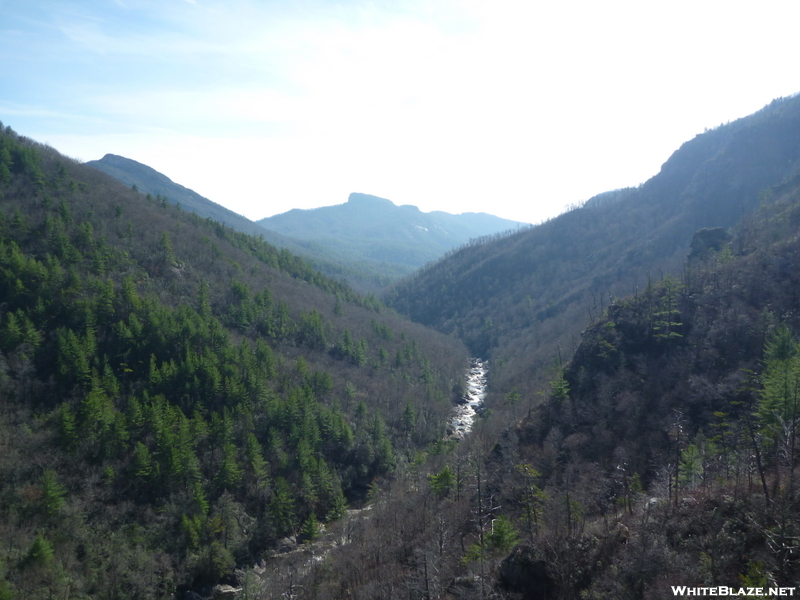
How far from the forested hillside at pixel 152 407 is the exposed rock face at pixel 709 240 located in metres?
71.4

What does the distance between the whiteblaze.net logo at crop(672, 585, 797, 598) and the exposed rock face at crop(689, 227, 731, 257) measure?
341 ft

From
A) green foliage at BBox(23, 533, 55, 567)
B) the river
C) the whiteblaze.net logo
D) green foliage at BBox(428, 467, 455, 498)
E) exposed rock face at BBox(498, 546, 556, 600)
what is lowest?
the river

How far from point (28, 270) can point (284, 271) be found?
80286 mm

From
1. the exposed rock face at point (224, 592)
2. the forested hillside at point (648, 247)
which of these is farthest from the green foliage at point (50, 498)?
the forested hillside at point (648, 247)

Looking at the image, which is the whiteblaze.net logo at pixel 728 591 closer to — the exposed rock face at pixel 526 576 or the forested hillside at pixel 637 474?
the forested hillside at pixel 637 474

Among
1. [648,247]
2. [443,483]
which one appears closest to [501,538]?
[443,483]

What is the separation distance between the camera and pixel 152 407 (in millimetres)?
64812

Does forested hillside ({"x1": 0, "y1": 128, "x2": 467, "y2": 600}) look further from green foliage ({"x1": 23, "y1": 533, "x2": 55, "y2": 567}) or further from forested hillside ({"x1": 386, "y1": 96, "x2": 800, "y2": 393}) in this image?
forested hillside ({"x1": 386, "y1": 96, "x2": 800, "y2": 393})

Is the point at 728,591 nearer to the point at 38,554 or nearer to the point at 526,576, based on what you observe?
the point at 526,576

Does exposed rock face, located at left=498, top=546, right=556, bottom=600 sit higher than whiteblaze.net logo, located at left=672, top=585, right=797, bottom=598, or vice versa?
whiteblaze.net logo, located at left=672, top=585, right=797, bottom=598

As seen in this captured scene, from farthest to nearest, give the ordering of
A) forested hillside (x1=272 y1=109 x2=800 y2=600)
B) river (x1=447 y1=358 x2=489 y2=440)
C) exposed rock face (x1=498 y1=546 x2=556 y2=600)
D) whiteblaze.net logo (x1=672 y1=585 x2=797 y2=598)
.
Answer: river (x1=447 y1=358 x2=489 y2=440) < exposed rock face (x1=498 y1=546 x2=556 y2=600) < forested hillside (x1=272 y1=109 x2=800 y2=600) < whiteblaze.net logo (x1=672 y1=585 x2=797 y2=598)

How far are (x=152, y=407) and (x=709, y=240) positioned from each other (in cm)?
12244

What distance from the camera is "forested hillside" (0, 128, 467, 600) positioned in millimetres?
52062

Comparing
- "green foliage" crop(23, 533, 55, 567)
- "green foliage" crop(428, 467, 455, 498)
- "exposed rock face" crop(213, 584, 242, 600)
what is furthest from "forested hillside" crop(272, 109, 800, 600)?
"green foliage" crop(23, 533, 55, 567)
